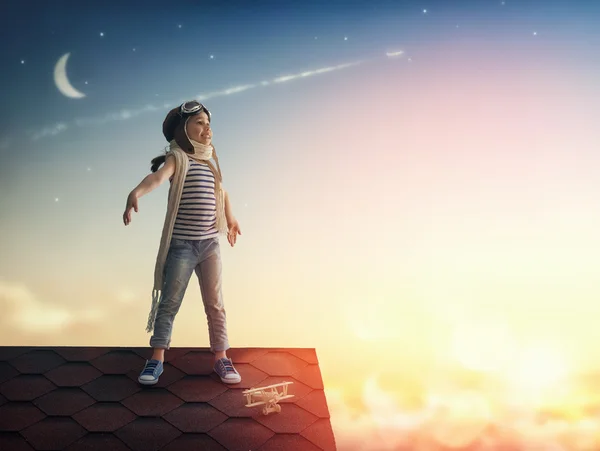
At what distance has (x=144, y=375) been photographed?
9.18ft

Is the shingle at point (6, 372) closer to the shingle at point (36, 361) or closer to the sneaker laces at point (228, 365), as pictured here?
the shingle at point (36, 361)

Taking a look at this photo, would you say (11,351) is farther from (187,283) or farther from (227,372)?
(227,372)

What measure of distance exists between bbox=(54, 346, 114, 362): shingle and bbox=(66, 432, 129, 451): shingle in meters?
0.66

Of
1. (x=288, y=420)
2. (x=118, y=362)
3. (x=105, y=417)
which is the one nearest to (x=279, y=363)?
(x=288, y=420)

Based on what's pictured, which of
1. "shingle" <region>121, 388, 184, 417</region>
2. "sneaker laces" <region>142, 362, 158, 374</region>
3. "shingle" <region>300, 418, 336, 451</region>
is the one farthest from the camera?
"sneaker laces" <region>142, 362, 158, 374</region>

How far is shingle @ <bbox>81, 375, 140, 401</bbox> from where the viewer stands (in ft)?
8.87

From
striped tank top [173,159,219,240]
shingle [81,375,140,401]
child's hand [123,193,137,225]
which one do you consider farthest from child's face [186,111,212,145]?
shingle [81,375,140,401]

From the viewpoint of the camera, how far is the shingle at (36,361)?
2941mm

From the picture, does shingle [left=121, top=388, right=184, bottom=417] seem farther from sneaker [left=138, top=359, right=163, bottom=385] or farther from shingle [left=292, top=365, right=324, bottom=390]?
shingle [left=292, top=365, right=324, bottom=390]

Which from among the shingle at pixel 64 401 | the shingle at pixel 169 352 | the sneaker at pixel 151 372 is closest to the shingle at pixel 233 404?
the sneaker at pixel 151 372

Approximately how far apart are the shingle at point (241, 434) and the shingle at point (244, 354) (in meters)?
0.53

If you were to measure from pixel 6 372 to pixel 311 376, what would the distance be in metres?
1.34

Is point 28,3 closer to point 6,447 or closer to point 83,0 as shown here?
point 83,0

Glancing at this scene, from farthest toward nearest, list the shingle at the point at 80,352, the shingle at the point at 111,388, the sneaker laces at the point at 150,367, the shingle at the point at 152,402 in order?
1. the shingle at the point at 80,352
2. the sneaker laces at the point at 150,367
3. the shingle at the point at 111,388
4. the shingle at the point at 152,402
